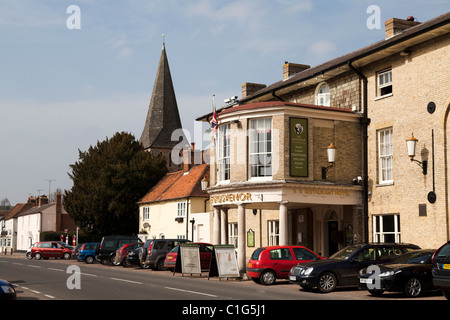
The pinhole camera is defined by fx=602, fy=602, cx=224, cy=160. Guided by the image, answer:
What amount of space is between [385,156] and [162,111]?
63694 mm

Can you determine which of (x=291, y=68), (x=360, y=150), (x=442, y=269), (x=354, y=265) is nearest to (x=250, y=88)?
(x=291, y=68)

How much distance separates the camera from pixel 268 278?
22.6 m

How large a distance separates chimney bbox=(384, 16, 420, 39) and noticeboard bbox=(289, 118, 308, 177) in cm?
658

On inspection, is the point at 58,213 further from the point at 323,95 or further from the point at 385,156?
the point at 385,156

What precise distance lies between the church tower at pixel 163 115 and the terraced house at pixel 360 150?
58230mm

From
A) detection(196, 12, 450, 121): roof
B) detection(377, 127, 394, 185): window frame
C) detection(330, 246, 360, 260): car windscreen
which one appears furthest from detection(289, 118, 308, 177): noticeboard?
detection(330, 246, 360, 260): car windscreen

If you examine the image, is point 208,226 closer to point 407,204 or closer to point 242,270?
point 242,270

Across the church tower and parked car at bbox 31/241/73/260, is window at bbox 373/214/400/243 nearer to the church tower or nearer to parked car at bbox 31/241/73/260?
parked car at bbox 31/241/73/260

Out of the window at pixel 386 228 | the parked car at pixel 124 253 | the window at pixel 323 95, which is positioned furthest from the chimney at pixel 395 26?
the parked car at pixel 124 253

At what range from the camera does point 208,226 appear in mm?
41156

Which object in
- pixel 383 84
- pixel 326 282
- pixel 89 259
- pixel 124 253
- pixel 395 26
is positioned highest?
pixel 395 26

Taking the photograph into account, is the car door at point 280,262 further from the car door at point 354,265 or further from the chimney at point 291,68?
the chimney at point 291,68
